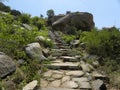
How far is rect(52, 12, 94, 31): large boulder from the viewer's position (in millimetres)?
21031

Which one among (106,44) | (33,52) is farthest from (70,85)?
(106,44)

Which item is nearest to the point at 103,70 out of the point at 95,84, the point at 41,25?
the point at 95,84

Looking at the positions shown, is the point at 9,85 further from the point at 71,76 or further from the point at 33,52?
the point at 33,52

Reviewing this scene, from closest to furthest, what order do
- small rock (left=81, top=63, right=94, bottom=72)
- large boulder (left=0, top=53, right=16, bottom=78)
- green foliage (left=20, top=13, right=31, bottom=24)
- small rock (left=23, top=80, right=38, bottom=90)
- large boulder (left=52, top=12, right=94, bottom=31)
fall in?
small rock (left=23, top=80, right=38, bottom=90)
large boulder (left=0, top=53, right=16, bottom=78)
small rock (left=81, top=63, right=94, bottom=72)
green foliage (left=20, top=13, right=31, bottom=24)
large boulder (left=52, top=12, right=94, bottom=31)

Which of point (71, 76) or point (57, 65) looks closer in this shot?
point (71, 76)

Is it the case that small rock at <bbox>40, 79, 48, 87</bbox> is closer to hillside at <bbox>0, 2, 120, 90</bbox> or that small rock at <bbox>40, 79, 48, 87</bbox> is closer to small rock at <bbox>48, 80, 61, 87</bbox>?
hillside at <bbox>0, 2, 120, 90</bbox>

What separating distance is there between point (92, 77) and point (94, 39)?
3.20m

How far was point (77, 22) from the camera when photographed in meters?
21.0

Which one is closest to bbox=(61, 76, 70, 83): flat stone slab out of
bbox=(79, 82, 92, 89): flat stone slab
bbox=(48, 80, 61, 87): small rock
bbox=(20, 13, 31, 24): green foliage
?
bbox=(48, 80, 61, 87): small rock

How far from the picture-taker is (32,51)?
804cm

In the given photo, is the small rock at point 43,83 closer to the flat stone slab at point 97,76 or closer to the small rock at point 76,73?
the small rock at point 76,73

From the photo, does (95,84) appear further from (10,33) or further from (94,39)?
(10,33)

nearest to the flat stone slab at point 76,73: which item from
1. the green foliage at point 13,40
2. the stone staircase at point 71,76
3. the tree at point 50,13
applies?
the stone staircase at point 71,76

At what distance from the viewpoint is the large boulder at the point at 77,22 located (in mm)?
21031
